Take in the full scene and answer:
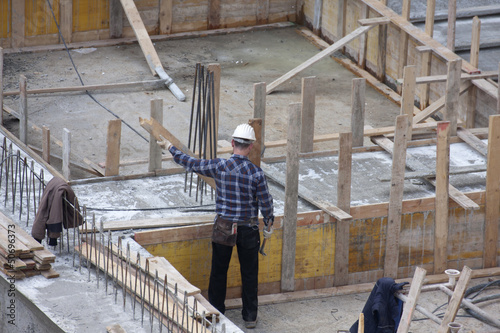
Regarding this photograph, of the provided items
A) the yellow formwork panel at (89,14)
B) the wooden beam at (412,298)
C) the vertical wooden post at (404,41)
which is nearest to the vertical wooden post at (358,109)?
the vertical wooden post at (404,41)

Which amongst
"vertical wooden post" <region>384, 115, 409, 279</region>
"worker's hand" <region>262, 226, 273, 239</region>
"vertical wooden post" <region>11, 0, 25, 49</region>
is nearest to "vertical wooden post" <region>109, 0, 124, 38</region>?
"vertical wooden post" <region>11, 0, 25, 49</region>

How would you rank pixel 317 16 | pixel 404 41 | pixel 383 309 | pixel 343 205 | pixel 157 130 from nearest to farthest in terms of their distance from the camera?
pixel 383 309 → pixel 157 130 → pixel 343 205 → pixel 404 41 → pixel 317 16

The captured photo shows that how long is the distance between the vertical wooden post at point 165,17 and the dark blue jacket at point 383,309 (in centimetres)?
1078

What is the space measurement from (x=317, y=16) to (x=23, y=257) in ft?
36.0

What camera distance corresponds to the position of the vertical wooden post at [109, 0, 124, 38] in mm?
18516

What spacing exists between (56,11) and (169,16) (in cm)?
219

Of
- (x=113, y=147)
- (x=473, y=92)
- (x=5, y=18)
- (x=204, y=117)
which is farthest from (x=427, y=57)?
(x=5, y=18)

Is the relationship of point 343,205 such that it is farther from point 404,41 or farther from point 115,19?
point 115,19

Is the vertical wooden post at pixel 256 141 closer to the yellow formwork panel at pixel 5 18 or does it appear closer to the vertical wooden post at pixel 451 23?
the vertical wooden post at pixel 451 23

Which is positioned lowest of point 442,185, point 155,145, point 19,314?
point 19,314

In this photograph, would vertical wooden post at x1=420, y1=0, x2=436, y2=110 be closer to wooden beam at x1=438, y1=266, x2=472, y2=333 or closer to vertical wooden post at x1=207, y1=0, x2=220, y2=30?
vertical wooden post at x1=207, y1=0, x2=220, y2=30

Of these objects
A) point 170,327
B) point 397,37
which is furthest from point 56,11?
point 170,327

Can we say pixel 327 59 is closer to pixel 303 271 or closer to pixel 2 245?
pixel 303 271

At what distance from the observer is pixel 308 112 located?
12.8 meters
